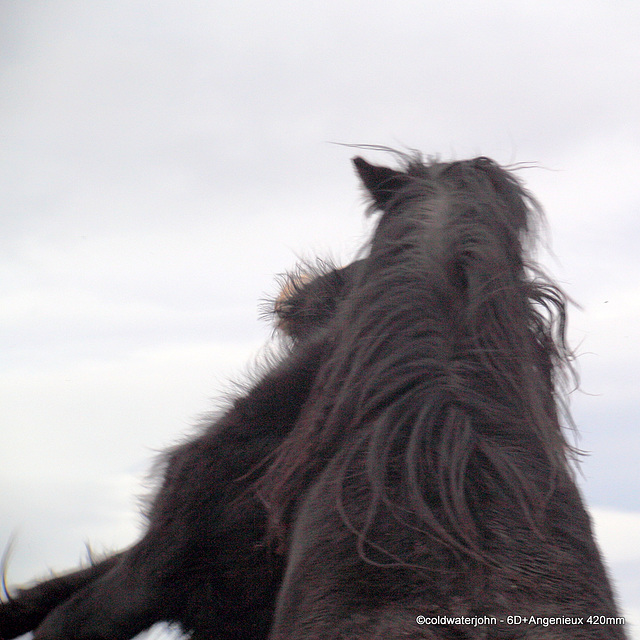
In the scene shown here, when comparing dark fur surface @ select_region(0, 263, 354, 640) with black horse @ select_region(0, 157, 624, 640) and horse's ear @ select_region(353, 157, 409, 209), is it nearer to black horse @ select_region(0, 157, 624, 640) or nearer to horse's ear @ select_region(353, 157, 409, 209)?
black horse @ select_region(0, 157, 624, 640)

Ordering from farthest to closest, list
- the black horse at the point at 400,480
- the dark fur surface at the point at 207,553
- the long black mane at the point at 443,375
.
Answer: the dark fur surface at the point at 207,553, the long black mane at the point at 443,375, the black horse at the point at 400,480

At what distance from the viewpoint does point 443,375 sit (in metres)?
1.20

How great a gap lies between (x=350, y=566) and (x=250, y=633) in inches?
26.2

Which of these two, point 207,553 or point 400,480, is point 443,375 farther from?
point 207,553

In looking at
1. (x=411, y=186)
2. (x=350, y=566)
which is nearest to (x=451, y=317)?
(x=411, y=186)

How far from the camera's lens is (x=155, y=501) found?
1635 millimetres

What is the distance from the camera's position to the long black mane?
1.04 meters

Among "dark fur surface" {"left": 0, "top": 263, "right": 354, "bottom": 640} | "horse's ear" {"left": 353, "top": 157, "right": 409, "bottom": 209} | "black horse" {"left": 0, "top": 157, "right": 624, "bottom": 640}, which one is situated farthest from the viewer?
"horse's ear" {"left": 353, "top": 157, "right": 409, "bottom": 209}

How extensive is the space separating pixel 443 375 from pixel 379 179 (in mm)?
617

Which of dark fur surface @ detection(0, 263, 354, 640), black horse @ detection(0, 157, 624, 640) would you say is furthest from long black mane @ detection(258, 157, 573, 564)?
dark fur surface @ detection(0, 263, 354, 640)

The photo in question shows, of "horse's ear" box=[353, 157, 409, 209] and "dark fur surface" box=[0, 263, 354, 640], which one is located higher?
"horse's ear" box=[353, 157, 409, 209]

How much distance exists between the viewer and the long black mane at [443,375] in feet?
3.40

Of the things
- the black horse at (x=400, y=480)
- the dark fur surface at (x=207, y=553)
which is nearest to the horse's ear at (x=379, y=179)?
the black horse at (x=400, y=480)

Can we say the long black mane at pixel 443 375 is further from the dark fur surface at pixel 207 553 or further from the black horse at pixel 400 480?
the dark fur surface at pixel 207 553
